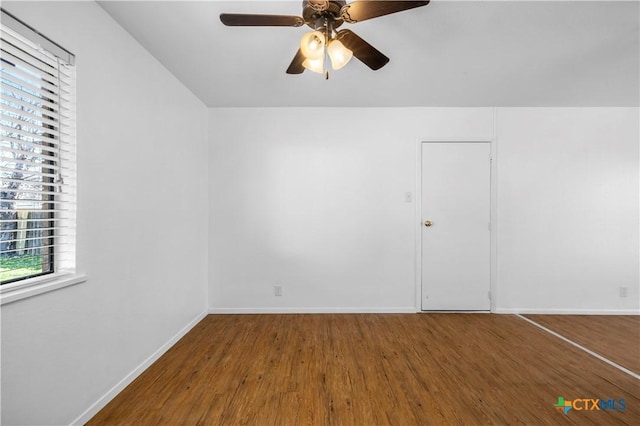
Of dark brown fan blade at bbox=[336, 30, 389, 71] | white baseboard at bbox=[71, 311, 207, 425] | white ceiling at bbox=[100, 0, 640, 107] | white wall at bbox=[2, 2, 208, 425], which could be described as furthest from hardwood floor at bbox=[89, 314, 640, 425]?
white ceiling at bbox=[100, 0, 640, 107]

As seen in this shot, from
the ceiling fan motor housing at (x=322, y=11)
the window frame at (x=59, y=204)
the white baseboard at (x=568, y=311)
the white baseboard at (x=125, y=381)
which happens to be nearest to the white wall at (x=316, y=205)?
the white baseboard at (x=125, y=381)

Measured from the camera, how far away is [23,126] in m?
1.29

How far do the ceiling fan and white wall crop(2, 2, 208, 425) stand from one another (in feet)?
3.13

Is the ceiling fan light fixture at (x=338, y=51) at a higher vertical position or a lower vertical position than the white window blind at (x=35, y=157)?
higher

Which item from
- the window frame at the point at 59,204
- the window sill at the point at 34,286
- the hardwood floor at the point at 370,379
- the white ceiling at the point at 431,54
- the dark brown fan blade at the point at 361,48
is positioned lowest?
the hardwood floor at the point at 370,379

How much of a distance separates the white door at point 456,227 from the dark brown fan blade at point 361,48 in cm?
190

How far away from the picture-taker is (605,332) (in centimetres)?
Answer: 272

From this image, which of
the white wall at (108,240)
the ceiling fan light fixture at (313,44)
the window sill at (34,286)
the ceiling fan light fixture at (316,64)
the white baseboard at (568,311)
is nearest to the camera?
the window sill at (34,286)

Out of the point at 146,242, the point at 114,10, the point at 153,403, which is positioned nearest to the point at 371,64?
the point at 114,10

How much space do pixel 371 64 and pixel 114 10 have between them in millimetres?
1618

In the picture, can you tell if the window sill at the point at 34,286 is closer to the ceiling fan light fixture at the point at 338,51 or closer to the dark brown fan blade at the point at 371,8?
the ceiling fan light fixture at the point at 338,51

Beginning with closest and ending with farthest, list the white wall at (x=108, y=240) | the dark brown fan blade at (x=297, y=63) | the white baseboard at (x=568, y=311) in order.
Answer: the white wall at (x=108, y=240)
the dark brown fan blade at (x=297, y=63)
the white baseboard at (x=568, y=311)

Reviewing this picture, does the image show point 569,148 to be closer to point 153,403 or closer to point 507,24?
point 507,24

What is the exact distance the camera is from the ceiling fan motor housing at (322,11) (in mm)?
1264
